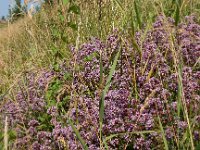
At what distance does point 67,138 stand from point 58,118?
23cm

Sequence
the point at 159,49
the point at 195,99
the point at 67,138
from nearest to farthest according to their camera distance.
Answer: the point at 195,99 < the point at 67,138 < the point at 159,49

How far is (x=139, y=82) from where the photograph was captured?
97.2 inches

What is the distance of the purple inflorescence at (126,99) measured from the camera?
2137 mm

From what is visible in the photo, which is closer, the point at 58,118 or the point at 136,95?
the point at 136,95

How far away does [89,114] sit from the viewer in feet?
7.38

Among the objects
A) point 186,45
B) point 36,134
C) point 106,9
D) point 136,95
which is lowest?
point 36,134

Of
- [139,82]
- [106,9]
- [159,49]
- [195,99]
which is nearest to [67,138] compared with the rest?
[139,82]

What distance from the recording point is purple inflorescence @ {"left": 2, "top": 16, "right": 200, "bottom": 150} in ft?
7.01

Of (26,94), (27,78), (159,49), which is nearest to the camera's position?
(159,49)

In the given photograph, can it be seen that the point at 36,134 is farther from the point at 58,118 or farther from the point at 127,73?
the point at 127,73

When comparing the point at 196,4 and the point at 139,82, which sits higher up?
the point at 196,4

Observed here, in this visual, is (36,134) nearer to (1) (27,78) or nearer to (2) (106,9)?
(1) (27,78)

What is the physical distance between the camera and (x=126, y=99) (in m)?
2.29

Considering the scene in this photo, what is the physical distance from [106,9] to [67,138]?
7.49ft
